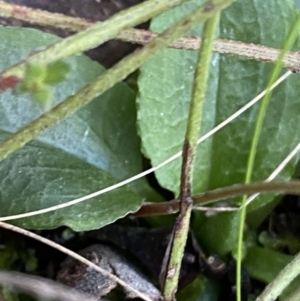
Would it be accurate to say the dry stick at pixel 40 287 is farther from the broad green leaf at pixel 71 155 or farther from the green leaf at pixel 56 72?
the green leaf at pixel 56 72

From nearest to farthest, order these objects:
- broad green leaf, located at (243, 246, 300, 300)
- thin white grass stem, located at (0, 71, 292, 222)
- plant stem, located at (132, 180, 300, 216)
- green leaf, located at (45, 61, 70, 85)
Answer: green leaf, located at (45, 61, 70, 85)
plant stem, located at (132, 180, 300, 216)
thin white grass stem, located at (0, 71, 292, 222)
broad green leaf, located at (243, 246, 300, 300)

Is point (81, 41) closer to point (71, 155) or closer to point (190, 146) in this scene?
point (190, 146)

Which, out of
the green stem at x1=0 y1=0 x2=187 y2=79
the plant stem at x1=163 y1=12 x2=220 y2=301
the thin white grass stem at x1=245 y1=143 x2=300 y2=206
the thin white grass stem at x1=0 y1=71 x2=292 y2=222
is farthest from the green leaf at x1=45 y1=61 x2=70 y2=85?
the thin white grass stem at x1=245 y1=143 x2=300 y2=206

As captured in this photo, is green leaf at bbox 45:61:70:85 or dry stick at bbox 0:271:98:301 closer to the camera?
green leaf at bbox 45:61:70:85

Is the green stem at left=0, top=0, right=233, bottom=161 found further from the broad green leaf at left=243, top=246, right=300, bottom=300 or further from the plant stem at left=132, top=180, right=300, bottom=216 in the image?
the broad green leaf at left=243, top=246, right=300, bottom=300

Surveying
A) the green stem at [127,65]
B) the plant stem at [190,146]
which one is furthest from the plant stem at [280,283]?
the green stem at [127,65]

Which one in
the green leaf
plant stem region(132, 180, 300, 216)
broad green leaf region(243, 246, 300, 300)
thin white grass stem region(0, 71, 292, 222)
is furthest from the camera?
broad green leaf region(243, 246, 300, 300)

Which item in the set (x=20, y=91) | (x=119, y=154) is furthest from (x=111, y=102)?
(x=20, y=91)
